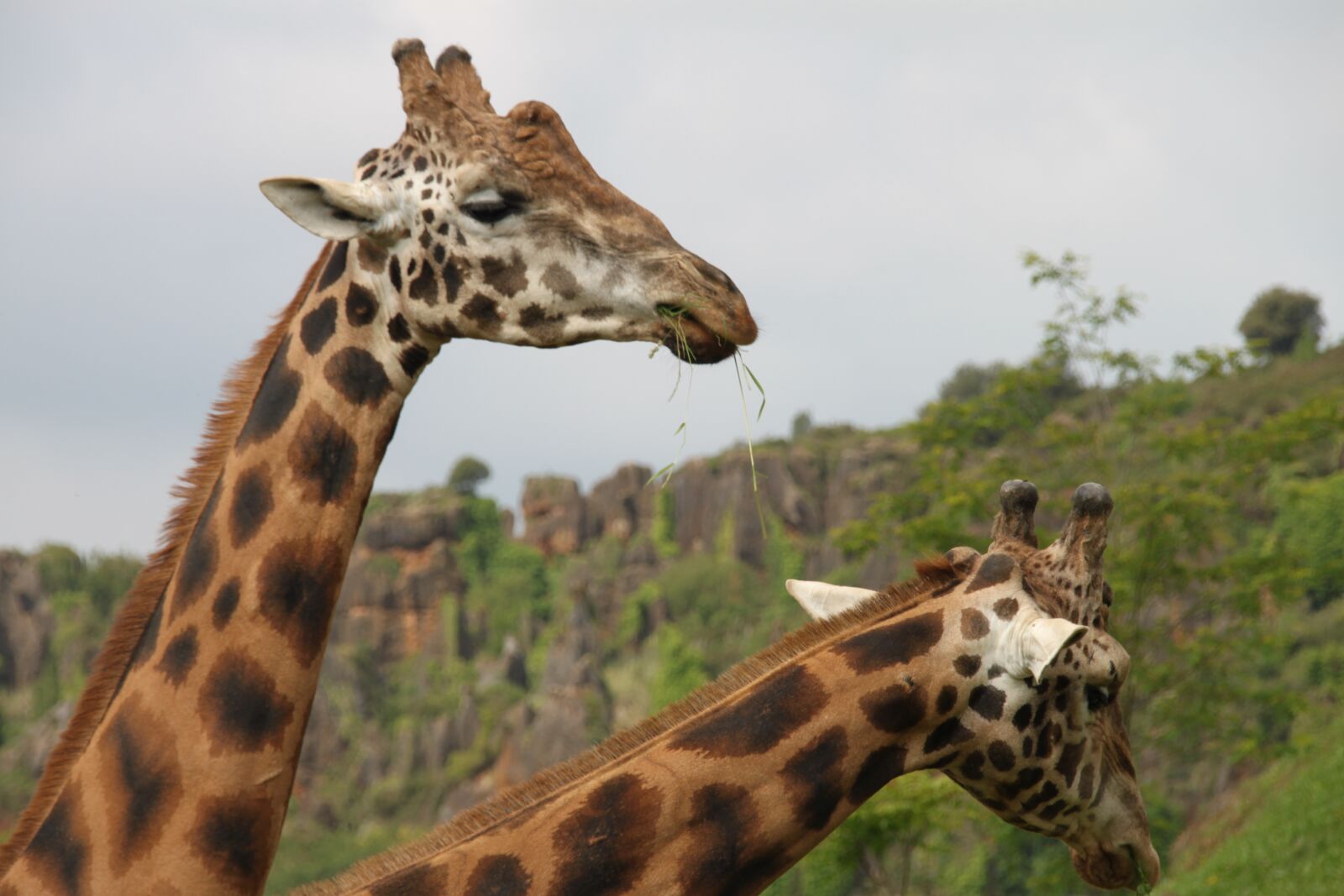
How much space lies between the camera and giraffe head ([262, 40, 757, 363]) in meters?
4.93

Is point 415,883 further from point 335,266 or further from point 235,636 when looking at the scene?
point 335,266

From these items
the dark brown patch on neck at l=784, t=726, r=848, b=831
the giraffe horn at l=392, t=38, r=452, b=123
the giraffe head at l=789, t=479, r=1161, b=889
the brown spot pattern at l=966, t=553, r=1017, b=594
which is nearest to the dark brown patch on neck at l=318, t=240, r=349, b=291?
the giraffe horn at l=392, t=38, r=452, b=123

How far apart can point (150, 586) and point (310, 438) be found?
773 mm

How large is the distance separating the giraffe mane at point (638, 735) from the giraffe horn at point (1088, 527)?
0.43m

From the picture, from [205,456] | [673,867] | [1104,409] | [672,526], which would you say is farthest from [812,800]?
[672,526]

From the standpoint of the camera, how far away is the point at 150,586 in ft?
16.7

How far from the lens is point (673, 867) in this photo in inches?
171

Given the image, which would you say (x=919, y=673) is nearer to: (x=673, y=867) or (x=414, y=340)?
(x=673, y=867)

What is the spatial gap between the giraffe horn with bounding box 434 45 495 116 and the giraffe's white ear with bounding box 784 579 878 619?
2.07 metres

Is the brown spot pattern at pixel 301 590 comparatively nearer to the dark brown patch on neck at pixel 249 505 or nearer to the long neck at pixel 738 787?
the dark brown patch on neck at pixel 249 505

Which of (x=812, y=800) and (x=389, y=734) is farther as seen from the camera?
(x=389, y=734)

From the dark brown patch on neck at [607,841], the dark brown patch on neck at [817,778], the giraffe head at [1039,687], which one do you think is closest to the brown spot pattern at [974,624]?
the giraffe head at [1039,687]

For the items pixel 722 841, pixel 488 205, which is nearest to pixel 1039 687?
pixel 722 841

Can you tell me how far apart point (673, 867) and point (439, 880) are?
0.69 m
